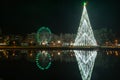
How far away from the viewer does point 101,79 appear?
72.9 feet

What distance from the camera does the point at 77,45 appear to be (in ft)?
217

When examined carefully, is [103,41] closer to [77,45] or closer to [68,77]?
[77,45]

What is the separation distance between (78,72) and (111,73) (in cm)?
263

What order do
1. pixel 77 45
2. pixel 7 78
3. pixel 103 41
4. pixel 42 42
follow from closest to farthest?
pixel 7 78 < pixel 77 45 < pixel 103 41 < pixel 42 42

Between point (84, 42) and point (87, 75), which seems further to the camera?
point (84, 42)

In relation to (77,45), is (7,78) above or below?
below

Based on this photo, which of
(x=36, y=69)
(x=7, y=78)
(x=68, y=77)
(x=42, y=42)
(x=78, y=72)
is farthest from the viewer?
(x=42, y=42)

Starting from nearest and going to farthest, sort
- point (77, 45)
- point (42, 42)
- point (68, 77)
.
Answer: point (68, 77), point (77, 45), point (42, 42)

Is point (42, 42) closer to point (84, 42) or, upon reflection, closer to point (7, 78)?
point (84, 42)

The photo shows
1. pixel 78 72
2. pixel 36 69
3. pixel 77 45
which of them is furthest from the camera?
pixel 77 45

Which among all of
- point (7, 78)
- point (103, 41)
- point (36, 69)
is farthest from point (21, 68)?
point (103, 41)

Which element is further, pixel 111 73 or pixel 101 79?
pixel 111 73

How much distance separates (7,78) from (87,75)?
17.1 ft

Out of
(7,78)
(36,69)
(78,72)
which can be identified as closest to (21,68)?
(36,69)
